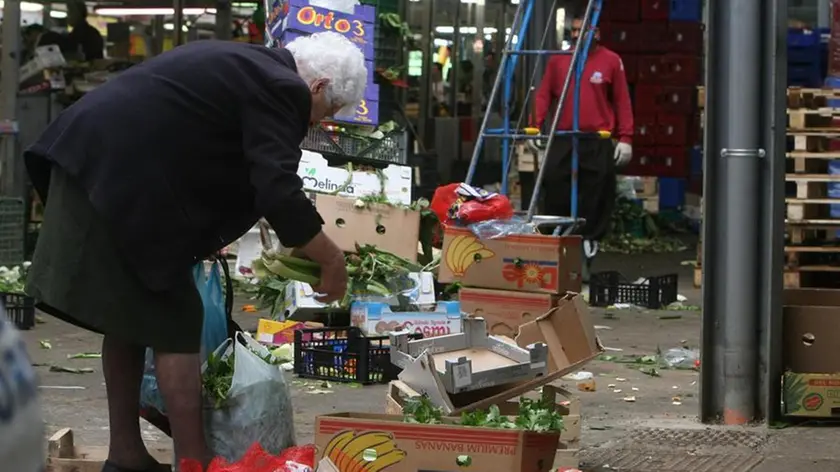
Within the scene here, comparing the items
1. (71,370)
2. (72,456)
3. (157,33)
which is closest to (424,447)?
(72,456)

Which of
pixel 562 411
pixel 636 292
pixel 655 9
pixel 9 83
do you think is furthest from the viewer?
pixel 655 9

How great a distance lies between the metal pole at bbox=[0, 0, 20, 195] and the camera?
1189 centimetres

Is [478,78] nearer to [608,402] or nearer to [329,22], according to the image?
[329,22]

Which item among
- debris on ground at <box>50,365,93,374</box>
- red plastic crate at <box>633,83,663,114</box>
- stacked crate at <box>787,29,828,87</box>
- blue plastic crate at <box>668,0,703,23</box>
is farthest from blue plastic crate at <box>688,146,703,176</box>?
debris on ground at <box>50,365,93,374</box>

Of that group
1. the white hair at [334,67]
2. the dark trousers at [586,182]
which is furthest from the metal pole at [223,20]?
the white hair at [334,67]

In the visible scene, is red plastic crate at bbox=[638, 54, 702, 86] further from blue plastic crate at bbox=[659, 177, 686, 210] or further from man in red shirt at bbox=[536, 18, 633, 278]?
man in red shirt at bbox=[536, 18, 633, 278]

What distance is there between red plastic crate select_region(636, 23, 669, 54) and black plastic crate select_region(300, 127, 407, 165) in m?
9.72

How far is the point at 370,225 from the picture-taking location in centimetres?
861

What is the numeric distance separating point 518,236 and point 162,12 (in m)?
11.1

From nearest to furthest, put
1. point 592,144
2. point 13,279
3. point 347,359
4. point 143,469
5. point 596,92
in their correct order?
point 143,469
point 347,359
point 13,279
point 592,144
point 596,92

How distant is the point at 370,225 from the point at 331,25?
1362mm

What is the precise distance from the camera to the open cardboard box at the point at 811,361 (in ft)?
20.8

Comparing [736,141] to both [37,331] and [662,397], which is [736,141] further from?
[37,331]

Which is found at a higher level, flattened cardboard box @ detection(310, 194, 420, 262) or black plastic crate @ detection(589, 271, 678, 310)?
flattened cardboard box @ detection(310, 194, 420, 262)
